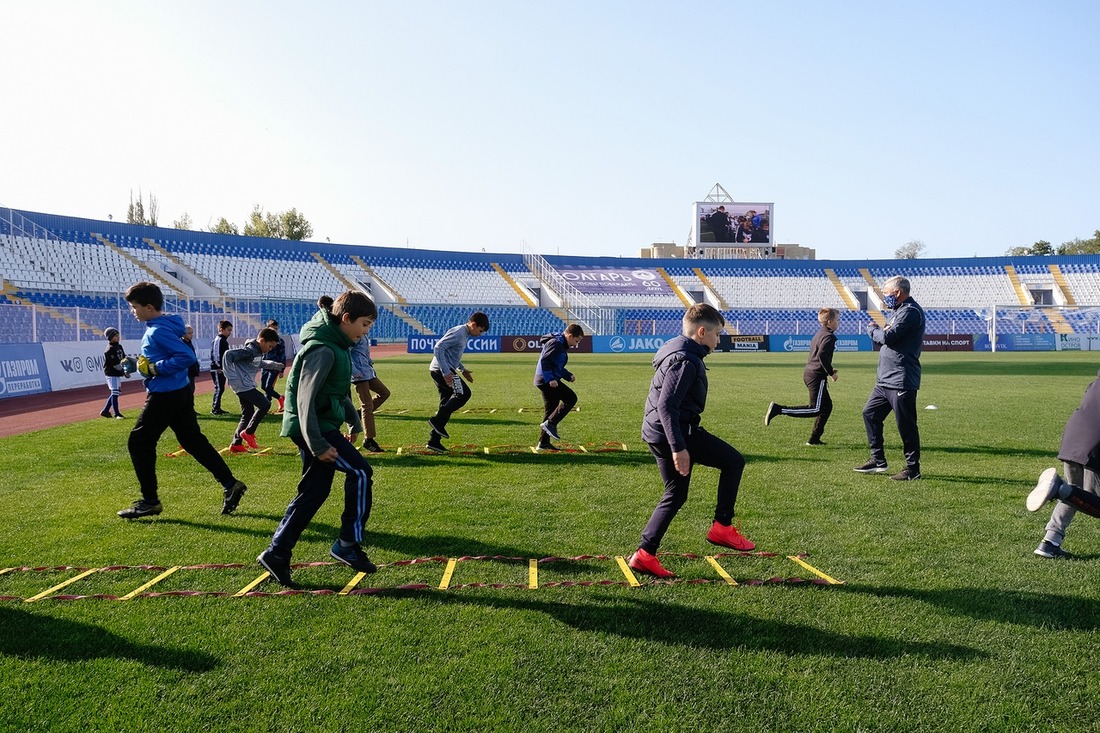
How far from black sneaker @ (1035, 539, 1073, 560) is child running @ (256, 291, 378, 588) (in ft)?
14.9

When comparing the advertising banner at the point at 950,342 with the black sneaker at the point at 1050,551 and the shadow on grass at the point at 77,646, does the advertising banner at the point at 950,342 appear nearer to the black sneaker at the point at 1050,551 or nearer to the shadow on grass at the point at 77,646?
the black sneaker at the point at 1050,551

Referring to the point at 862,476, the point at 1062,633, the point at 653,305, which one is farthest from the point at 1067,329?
the point at 1062,633

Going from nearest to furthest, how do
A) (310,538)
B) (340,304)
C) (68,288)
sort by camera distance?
(340,304), (310,538), (68,288)

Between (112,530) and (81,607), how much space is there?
79.0 inches

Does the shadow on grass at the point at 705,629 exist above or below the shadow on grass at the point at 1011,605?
below

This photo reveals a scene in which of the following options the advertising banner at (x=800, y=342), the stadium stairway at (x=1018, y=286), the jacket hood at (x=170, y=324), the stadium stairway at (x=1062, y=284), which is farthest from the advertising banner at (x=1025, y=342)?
the jacket hood at (x=170, y=324)

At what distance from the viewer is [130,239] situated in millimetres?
46375

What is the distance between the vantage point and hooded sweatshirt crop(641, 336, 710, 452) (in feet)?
16.1

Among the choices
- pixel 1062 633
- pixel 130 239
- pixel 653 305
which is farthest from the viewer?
pixel 653 305

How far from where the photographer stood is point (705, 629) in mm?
4230

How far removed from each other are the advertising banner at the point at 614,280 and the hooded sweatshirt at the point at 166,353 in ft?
172

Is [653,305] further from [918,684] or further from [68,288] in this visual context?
[918,684]

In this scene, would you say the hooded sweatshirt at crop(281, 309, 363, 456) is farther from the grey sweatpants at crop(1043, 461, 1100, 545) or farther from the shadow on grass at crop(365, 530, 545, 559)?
the grey sweatpants at crop(1043, 461, 1100, 545)

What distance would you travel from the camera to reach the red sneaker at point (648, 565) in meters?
5.11
